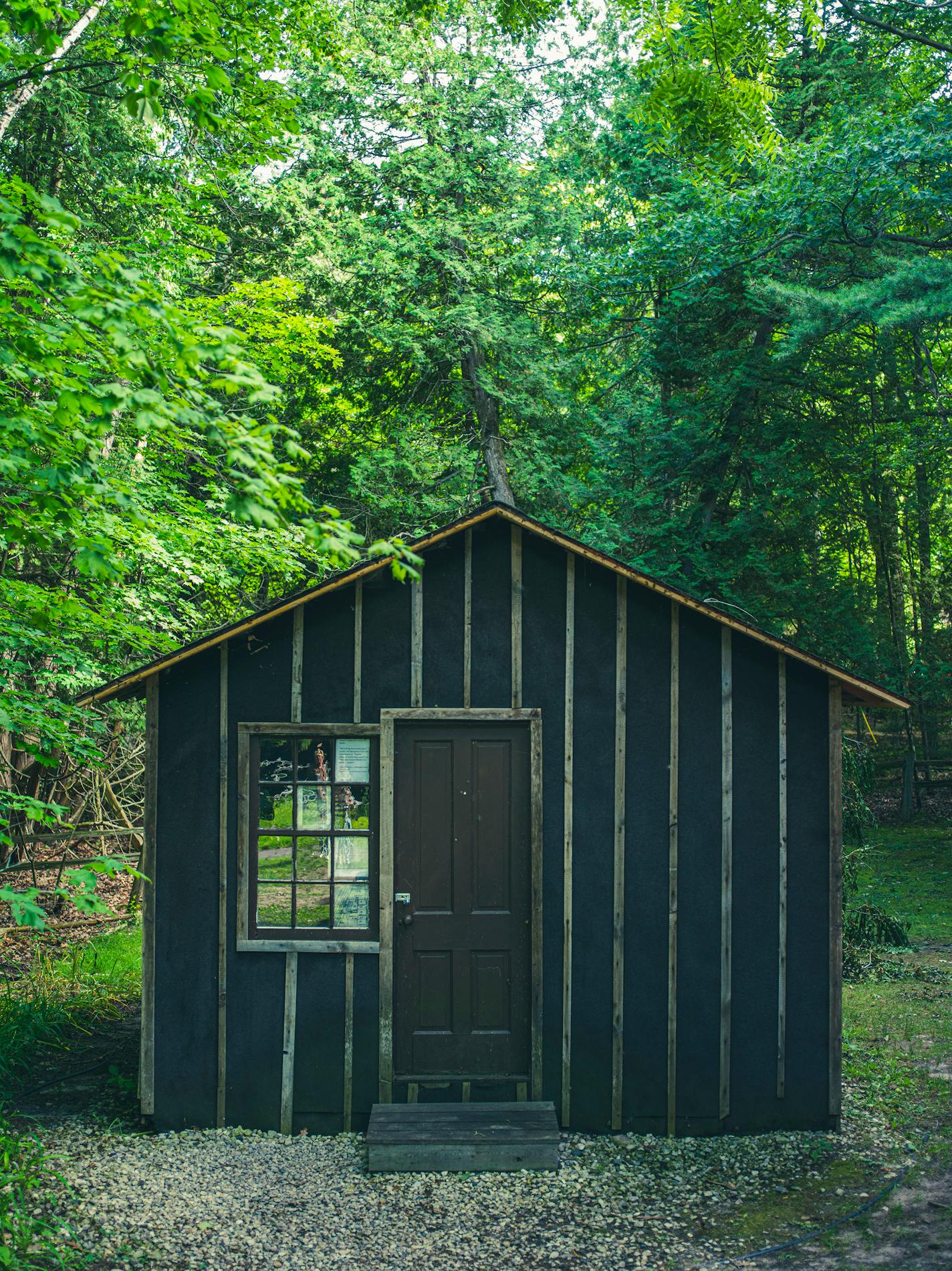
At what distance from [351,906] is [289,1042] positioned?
0.92 m

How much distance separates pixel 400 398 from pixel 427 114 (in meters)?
4.71

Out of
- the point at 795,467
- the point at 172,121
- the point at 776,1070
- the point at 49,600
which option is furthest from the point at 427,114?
the point at 776,1070

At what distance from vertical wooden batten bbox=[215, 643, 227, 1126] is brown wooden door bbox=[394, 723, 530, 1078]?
3.52 feet


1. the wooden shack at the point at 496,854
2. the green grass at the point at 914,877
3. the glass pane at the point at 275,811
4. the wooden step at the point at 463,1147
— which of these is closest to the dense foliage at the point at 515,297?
the glass pane at the point at 275,811

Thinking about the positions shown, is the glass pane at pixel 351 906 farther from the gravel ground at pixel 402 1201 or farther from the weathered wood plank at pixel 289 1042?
the gravel ground at pixel 402 1201

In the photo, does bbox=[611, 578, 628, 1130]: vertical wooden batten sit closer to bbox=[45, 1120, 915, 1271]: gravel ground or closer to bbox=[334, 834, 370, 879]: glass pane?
bbox=[45, 1120, 915, 1271]: gravel ground

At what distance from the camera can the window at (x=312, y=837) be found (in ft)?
19.3

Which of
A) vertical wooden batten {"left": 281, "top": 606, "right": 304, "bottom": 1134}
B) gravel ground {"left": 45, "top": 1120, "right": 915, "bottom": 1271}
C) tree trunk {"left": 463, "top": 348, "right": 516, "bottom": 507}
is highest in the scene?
tree trunk {"left": 463, "top": 348, "right": 516, "bottom": 507}

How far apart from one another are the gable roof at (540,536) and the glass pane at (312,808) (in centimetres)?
110

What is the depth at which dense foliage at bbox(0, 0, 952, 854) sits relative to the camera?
9.79 meters

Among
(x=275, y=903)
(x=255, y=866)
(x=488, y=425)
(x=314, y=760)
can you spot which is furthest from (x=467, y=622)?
(x=488, y=425)

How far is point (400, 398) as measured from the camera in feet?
54.2

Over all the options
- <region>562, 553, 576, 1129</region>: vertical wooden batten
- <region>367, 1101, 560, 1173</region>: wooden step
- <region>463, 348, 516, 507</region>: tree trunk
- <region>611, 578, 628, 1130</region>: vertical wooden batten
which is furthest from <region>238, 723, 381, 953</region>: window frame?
<region>463, 348, 516, 507</region>: tree trunk

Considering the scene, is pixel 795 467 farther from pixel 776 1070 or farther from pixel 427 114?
pixel 776 1070
